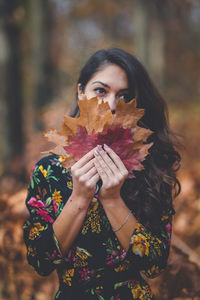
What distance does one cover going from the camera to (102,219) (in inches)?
57.0

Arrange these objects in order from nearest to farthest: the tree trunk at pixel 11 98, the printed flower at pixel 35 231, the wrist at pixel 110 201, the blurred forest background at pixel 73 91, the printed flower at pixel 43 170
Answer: the wrist at pixel 110 201 → the printed flower at pixel 35 231 → the printed flower at pixel 43 170 → the blurred forest background at pixel 73 91 → the tree trunk at pixel 11 98

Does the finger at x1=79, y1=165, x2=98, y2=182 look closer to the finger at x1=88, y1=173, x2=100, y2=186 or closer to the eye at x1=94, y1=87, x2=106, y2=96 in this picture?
the finger at x1=88, y1=173, x2=100, y2=186

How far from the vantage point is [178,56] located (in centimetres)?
1071

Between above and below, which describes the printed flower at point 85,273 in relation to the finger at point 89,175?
below

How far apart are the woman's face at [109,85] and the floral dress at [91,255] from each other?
0.53 meters

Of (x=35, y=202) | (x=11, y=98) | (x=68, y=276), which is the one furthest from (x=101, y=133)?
(x=11, y=98)

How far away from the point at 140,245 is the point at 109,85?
34.6 inches

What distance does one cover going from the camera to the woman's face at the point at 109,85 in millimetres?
1542

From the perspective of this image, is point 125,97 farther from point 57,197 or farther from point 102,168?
point 57,197

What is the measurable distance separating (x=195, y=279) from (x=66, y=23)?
45.0 ft

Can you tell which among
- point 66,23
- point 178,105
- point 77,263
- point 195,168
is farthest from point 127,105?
point 66,23

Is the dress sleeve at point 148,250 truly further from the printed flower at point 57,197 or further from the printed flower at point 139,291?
the printed flower at point 57,197

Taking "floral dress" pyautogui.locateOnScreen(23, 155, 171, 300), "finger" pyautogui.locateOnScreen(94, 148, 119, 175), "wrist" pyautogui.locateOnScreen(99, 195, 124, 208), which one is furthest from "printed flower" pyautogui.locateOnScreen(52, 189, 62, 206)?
"finger" pyautogui.locateOnScreen(94, 148, 119, 175)

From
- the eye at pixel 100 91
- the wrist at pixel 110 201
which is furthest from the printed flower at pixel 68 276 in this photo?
the eye at pixel 100 91
